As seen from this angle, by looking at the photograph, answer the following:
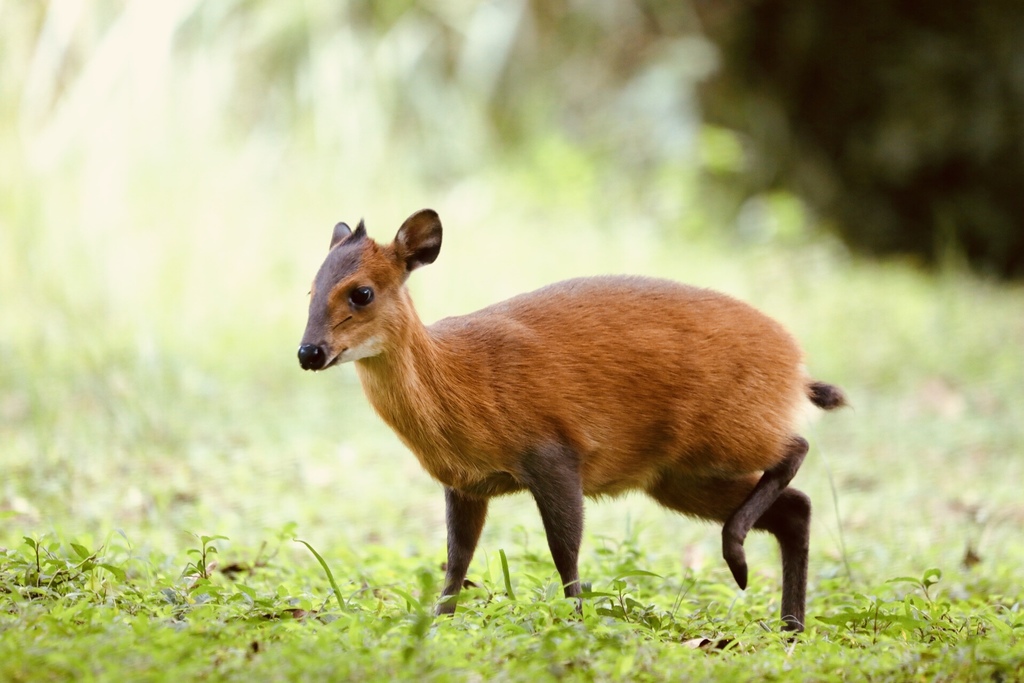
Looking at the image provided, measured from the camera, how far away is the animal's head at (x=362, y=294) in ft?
11.2

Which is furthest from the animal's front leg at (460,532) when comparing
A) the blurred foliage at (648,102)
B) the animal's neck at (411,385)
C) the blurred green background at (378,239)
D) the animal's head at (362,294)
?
the blurred foliage at (648,102)

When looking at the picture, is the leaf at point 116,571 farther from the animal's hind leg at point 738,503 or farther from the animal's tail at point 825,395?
the animal's tail at point 825,395

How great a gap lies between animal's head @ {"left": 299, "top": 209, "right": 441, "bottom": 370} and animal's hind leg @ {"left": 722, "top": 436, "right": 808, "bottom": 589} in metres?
1.31

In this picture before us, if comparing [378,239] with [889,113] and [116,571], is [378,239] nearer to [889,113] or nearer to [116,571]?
[116,571]

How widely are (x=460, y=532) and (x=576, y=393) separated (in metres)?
0.60

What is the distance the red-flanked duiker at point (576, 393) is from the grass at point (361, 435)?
0.28 metres

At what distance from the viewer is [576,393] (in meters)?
3.74

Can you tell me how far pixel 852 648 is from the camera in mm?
3408

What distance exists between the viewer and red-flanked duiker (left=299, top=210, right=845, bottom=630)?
3576 mm

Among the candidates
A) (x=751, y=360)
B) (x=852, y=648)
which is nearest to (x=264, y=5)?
(x=751, y=360)

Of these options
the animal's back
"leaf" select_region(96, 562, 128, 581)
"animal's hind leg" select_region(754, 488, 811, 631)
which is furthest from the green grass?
the animal's back

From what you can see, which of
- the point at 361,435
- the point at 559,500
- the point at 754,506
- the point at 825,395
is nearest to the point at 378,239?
the point at 361,435

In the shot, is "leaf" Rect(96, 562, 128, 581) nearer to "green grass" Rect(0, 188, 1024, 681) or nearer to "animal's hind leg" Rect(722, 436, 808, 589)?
"green grass" Rect(0, 188, 1024, 681)

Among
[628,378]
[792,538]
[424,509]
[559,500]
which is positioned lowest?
[424,509]
